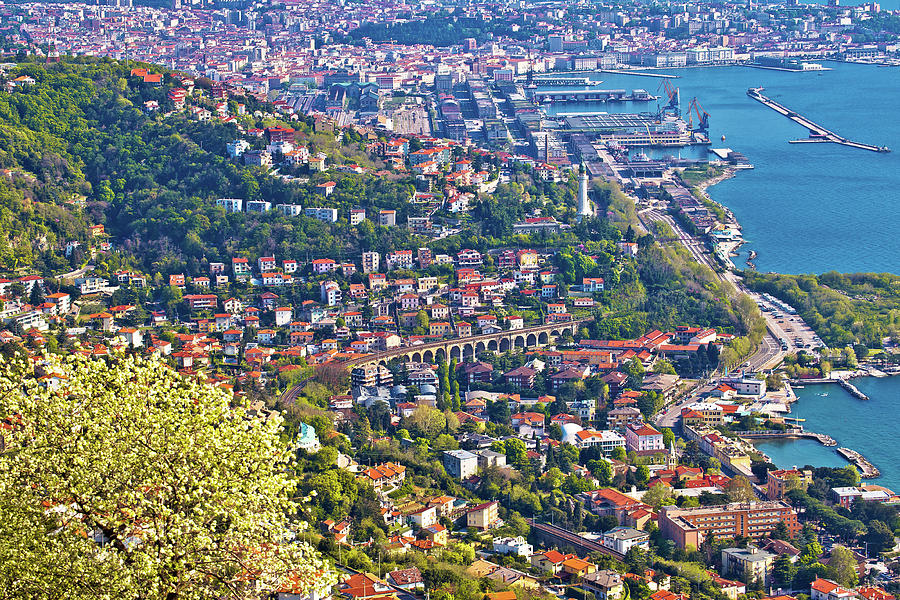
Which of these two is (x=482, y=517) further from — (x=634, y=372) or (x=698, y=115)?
(x=698, y=115)

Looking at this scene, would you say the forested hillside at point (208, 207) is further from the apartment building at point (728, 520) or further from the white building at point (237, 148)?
the apartment building at point (728, 520)

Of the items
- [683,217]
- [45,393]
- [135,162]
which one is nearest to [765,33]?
[683,217]

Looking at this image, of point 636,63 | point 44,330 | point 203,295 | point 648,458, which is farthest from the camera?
point 636,63

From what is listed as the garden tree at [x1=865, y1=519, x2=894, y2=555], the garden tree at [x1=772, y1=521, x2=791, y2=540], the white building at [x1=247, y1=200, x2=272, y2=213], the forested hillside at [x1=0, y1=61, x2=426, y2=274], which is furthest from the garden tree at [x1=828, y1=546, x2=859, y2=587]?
the white building at [x1=247, y1=200, x2=272, y2=213]

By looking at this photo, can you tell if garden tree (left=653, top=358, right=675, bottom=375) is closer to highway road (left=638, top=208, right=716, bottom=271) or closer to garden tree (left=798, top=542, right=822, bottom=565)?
highway road (left=638, top=208, right=716, bottom=271)

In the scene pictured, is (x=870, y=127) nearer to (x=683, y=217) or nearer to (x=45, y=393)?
(x=683, y=217)

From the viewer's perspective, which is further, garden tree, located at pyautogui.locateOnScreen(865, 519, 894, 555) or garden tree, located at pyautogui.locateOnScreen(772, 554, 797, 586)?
garden tree, located at pyautogui.locateOnScreen(865, 519, 894, 555)

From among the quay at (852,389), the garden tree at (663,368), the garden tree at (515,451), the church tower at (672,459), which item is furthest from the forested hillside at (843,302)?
the garden tree at (515,451)
